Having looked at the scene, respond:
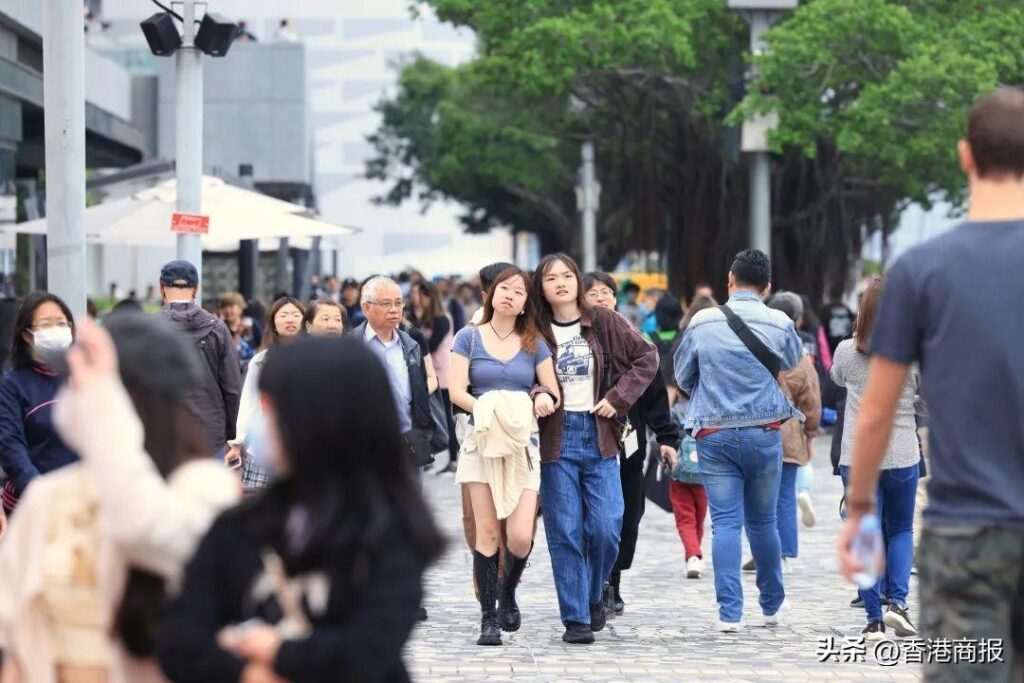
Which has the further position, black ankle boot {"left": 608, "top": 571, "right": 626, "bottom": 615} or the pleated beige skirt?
black ankle boot {"left": 608, "top": 571, "right": 626, "bottom": 615}

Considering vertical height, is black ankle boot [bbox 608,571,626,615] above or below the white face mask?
below

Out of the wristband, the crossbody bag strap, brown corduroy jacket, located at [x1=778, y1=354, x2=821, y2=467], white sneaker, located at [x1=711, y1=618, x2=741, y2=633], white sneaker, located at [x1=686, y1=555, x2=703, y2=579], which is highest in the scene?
the crossbody bag strap

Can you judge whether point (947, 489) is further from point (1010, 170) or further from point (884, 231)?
point (884, 231)

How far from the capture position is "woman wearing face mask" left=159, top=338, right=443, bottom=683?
132 inches

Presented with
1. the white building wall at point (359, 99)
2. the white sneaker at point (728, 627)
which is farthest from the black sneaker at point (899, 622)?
the white building wall at point (359, 99)

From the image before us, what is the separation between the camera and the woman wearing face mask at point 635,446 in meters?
10.1

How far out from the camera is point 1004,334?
14.1ft

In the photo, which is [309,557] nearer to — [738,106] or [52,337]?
[52,337]

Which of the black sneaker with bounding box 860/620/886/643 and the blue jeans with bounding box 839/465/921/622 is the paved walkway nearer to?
the black sneaker with bounding box 860/620/886/643

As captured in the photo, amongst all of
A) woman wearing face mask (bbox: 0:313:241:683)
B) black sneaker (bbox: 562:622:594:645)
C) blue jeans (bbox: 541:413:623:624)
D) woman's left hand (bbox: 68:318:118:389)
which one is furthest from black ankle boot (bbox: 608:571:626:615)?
woman's left hand (bbox: 68:318:118:389)

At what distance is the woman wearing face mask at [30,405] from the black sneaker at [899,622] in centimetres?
370

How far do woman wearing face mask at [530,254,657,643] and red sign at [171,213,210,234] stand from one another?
5340mm

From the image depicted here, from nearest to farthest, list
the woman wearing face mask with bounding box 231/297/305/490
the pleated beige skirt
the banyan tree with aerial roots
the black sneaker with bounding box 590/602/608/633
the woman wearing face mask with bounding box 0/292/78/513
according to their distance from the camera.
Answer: the woman wearing face mask with bounding box 0/292/78/513 → the woman wearing face mask with bounding box 231/297/305/490 → the pleated beige skirt → the black sneaker with bounding box 590/602/608/633 → the banyan tree with aerial roots

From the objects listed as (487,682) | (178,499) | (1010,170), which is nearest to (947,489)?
(1010,170)
